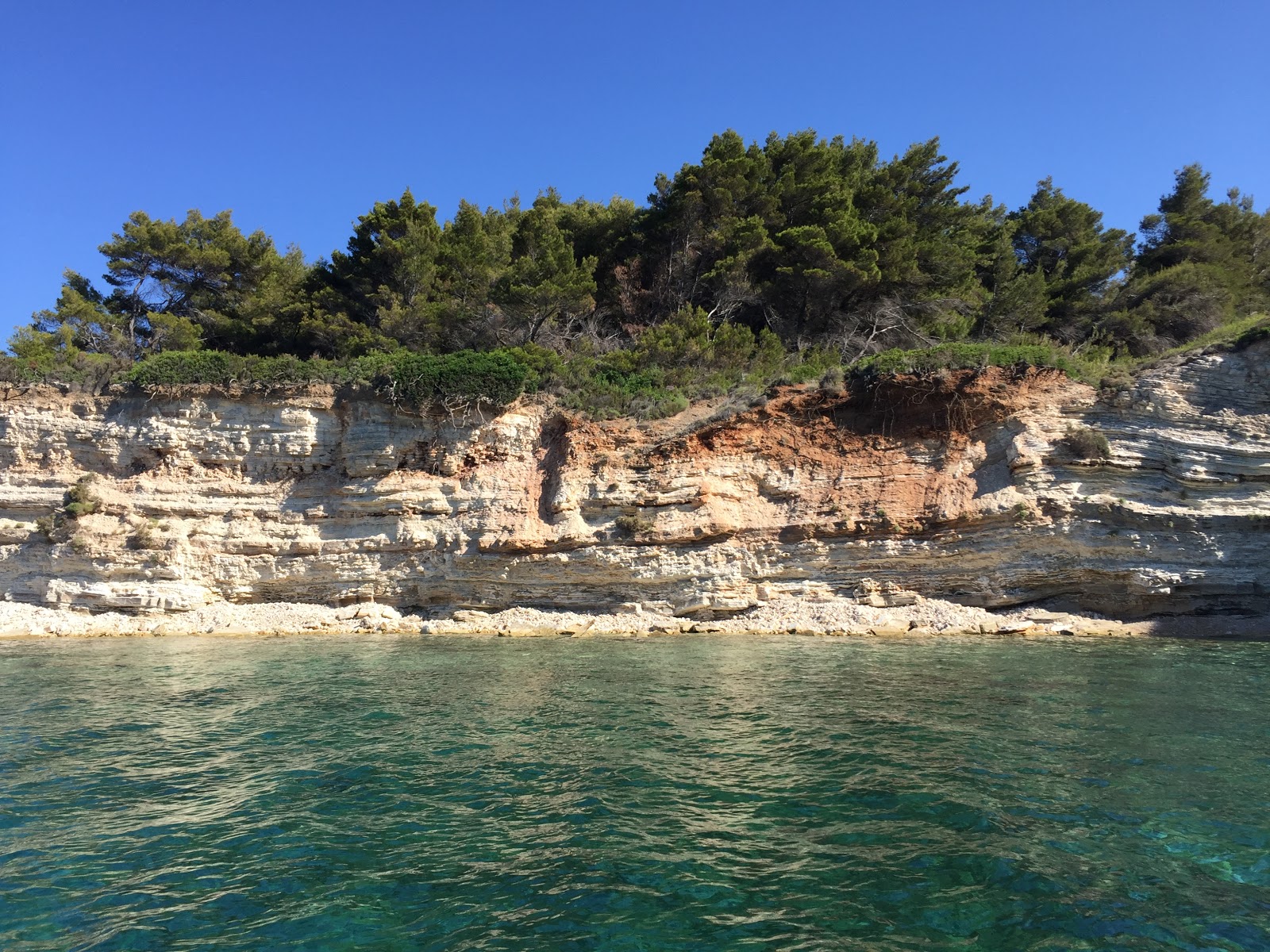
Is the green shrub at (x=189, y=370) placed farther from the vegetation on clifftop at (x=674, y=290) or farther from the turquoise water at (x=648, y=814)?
the turquoise water at (x=648, y=814)

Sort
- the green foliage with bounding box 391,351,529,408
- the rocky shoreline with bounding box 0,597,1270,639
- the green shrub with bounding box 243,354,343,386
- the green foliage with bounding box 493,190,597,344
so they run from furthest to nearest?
the green foliage with bounding box 493,190,597,344
the green shrub with bounding box 243,354,343,386
the green foliage with bounding box 391,351,529,408
the rocky shoreline with bounding box 0,597,1270,639

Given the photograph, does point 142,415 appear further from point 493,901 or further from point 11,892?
point 493,901

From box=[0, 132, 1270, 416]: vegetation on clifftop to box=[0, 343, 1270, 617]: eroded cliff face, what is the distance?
162 cm

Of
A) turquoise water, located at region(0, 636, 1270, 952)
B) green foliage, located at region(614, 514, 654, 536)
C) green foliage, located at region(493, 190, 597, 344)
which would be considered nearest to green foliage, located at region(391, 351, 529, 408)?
green foliage, located at region(493, 190, 597, 344)

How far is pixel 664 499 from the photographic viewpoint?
1884 centimetres

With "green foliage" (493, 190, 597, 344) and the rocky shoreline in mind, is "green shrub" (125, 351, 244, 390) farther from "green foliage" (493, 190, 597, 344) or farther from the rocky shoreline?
"green foliage" (493, 190, 597, 344)

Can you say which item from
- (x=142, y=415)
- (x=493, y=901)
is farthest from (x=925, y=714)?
(x=142, y=415)

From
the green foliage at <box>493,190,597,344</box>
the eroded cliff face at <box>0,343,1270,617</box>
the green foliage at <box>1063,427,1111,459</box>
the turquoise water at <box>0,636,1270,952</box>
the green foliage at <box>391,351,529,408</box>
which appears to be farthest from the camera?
the green foliage at <box>493,190,597,344</box>

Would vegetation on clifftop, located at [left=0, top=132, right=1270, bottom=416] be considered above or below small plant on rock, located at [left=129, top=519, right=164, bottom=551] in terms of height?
above

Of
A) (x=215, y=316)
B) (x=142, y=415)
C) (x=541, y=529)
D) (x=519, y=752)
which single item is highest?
(x=215, y=316)

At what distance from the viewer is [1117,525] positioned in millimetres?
16297

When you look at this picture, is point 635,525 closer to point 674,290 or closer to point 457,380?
point 457,380

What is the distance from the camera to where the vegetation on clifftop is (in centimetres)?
2206

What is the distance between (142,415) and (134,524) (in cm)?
372
